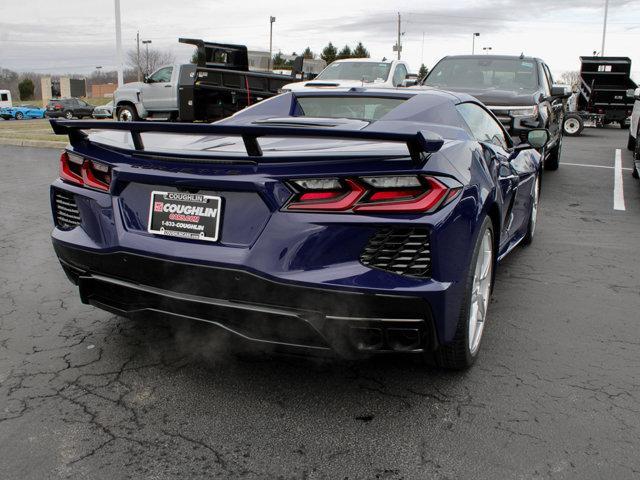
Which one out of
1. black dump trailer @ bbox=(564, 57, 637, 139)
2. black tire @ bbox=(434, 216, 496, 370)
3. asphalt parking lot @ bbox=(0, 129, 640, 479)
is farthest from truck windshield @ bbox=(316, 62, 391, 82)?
black dump trailer @ bbox=(564, 57, 637, 139)

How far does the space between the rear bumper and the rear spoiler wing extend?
534 mm

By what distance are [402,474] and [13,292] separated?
3226 millimetres

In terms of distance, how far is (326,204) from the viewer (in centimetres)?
259

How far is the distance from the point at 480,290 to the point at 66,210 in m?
2.17

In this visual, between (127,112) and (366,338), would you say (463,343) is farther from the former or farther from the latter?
(127,112)

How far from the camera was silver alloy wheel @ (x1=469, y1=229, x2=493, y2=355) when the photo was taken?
321 cm

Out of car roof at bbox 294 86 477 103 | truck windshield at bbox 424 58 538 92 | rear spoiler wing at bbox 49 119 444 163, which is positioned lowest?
rear spoiler wing at bbox 49 119 444 163

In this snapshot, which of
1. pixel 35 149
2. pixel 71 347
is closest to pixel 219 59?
pixel 35 149

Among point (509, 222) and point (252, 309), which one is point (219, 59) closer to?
point (509, 222)

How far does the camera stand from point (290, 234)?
2570mm

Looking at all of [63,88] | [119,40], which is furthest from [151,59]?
[119,40]

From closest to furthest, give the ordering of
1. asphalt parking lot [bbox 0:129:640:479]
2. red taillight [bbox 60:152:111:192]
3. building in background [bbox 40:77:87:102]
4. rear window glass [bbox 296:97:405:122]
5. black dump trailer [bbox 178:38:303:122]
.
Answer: asphalt parking lot [bbox 0:129:640:479] → red taillight [bbox 60:152:111:192] → rear window glass [bbox 296:97:405:122] → black dump trailer [bbox 178:38:303:122] → building in background [bbox 40:77:87:102]

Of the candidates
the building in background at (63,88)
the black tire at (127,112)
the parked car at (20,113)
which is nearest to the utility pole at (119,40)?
the black tire at (127,112)

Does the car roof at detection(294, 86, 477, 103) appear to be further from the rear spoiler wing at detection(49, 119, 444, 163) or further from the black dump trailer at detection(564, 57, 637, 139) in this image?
the black dump trailer at detection(564, 57, 637, 139)
